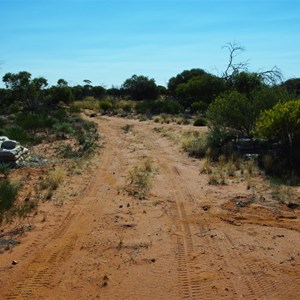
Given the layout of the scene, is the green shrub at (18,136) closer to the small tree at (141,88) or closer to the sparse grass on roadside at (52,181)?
the sparse grass on roadside at (52,181)

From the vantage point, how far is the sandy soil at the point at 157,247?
6.28m

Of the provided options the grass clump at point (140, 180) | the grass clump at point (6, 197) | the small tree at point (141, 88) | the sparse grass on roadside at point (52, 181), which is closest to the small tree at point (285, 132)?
the grass clump at point (140, 180)

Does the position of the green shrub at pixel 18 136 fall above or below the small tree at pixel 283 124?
→ below

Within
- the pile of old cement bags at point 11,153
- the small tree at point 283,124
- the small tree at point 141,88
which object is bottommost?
the pile of old cement bags at point 11,153

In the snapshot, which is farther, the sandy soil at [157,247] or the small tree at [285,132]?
the small tree at [285,132]

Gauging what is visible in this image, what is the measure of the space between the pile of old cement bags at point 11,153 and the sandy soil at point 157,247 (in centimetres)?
377

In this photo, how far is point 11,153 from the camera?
15586mm

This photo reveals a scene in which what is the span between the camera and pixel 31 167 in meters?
15.5

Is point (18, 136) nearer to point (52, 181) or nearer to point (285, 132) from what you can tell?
point (52, 181)

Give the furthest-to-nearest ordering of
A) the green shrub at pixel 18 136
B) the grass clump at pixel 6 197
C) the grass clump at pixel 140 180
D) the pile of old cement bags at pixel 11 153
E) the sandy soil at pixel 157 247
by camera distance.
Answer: the green shrub at pixel 18 136 → the pile of old cement bags at pixel 11 153 → the grass clump at pixel 140 180 → the grass clump at pixel 6 197 → the sandy soil at pixel 157 247

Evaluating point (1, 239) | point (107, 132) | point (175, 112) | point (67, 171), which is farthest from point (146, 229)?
point (175, 112)

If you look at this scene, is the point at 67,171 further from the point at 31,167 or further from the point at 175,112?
the point at 175,112

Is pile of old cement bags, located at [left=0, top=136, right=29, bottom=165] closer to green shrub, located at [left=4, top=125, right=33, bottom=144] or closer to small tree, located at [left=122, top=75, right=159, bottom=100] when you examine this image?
green shrub, located at [left=4, top=125, right=33, bottom=144]

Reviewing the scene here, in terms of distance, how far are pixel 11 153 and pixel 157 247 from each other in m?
9.46
